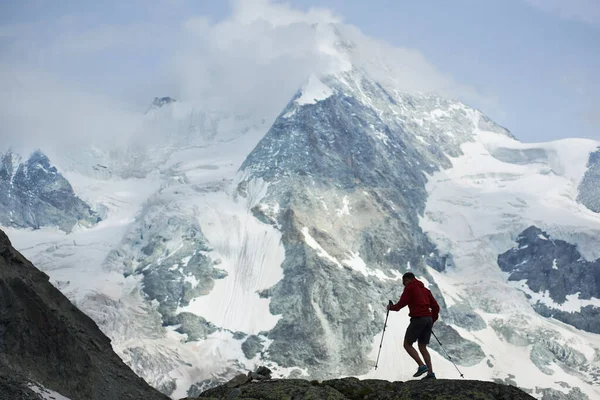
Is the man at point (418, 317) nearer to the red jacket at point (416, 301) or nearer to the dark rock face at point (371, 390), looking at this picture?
the red jacket at point (416, 301)

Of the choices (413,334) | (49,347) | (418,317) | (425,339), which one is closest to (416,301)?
(418,317)

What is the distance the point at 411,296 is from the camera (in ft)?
84.7

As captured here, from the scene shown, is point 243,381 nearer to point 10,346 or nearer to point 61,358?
point 61,358

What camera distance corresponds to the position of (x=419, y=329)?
25641mm

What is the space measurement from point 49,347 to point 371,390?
1125cm

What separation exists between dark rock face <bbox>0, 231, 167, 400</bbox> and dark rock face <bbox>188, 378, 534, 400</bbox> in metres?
3.94

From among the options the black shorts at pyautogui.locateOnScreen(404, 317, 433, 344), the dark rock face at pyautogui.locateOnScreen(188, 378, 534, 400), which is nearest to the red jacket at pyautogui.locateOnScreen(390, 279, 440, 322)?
the black shorts at pyautogui.locateOnScreen(404, 317, 433, 344)

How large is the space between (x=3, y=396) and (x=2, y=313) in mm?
5121

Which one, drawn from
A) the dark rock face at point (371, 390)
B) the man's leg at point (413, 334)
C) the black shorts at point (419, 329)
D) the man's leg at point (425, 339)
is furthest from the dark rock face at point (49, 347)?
the man's leg at point (425, 339)

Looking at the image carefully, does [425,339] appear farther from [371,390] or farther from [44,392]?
[44,392]

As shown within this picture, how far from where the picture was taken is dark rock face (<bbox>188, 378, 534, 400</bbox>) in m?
21.7

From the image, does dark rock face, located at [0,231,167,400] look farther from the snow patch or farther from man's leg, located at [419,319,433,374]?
man's leg, located at [419,319,433,374]

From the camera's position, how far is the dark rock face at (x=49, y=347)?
82.6 feet

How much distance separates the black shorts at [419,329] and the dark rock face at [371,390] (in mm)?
1833
